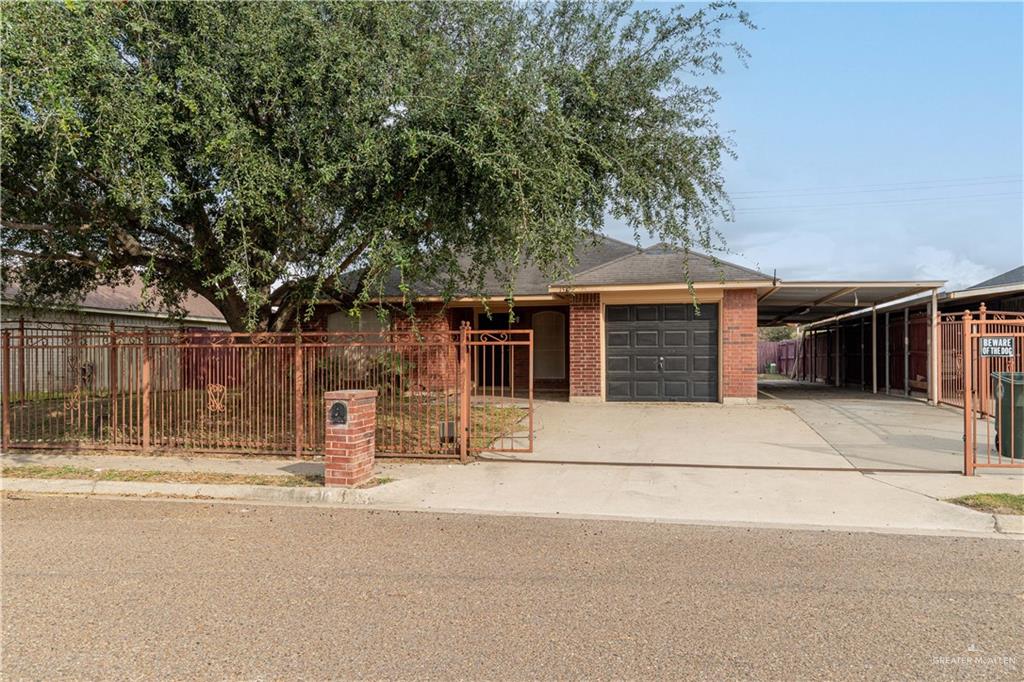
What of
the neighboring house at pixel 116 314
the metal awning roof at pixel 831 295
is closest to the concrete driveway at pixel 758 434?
the metal awning roof at pixel 831 295

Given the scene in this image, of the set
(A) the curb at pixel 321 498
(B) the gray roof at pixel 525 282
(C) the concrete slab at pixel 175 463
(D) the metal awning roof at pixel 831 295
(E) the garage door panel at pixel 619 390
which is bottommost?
(A) the curb at pixel 321 498

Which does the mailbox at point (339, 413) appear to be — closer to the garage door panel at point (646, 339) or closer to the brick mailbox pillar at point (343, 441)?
the brick mailbox pillar at point (343, 441)

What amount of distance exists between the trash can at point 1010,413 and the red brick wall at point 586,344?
8.55 m

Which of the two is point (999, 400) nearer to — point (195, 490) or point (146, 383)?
point (195, 490)

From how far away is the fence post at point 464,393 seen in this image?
913 centimetres

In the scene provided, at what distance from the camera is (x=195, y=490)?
306 inches

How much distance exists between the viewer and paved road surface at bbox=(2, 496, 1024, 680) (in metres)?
3.50

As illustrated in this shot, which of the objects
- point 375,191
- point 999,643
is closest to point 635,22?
point 375,191

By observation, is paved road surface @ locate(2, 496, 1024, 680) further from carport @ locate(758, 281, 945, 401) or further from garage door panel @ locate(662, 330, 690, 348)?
carport @ locate(758, 281, 945, 401)

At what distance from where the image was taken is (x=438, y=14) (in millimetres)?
9312

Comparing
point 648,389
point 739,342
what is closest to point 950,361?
point 739,342

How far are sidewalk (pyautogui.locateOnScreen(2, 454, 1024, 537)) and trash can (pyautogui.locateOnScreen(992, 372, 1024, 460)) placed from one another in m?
0.72

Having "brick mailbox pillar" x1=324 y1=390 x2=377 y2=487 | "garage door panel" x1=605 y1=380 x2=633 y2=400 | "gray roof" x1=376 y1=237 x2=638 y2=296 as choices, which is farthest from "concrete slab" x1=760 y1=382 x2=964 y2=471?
"brick mailbox pillar" x1=324 y1=390 x2=377 y2=487

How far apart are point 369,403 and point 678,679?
18.2ft
